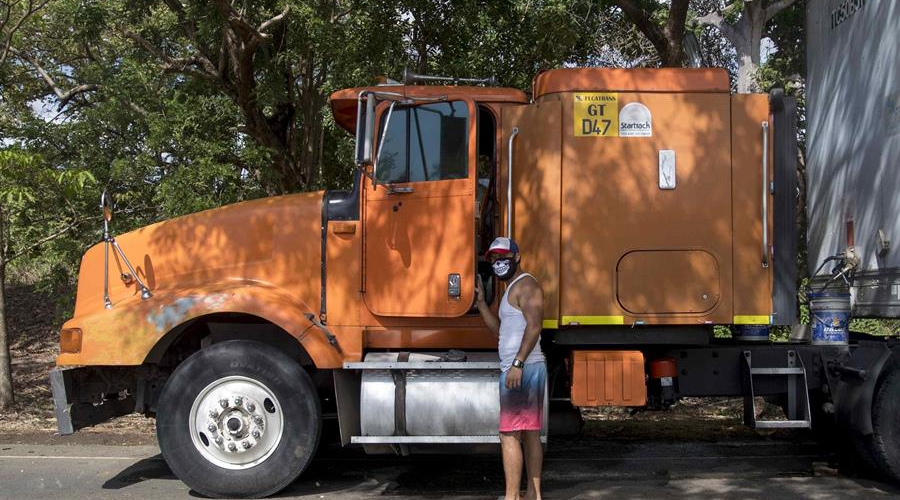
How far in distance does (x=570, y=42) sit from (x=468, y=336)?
5.21 m

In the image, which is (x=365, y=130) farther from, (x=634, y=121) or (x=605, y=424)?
(x=605, y=424)

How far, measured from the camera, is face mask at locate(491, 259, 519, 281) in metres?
5.35

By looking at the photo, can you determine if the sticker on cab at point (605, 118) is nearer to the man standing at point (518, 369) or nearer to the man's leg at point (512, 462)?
the man standing at point (518, 369)

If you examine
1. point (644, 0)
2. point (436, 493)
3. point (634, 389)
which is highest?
point (644, 0)

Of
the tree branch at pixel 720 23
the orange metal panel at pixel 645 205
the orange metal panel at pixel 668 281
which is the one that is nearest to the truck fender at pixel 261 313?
the orange metal panel at pixel 645 205

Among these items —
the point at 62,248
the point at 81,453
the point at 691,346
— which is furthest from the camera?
the point at 62,248

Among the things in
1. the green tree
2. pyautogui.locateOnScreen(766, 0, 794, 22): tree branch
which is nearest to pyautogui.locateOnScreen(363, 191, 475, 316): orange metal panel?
the green tree

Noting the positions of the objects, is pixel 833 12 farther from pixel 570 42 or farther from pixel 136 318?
pixel 136 318

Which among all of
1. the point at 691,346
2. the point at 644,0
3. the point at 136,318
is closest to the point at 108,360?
the point at 136,318

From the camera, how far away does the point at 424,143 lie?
5.88 metres

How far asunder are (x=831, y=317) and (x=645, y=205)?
1.66 metres

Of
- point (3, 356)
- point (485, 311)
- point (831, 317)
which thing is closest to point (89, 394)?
point (485, 311)

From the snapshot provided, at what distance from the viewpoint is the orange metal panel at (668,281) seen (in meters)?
5.70

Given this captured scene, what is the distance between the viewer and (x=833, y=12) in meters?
6.58
